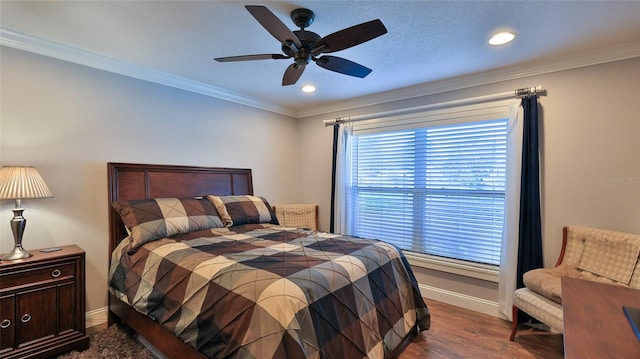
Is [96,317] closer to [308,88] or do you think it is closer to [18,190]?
[18,190]

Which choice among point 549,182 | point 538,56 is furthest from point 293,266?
point 538,56

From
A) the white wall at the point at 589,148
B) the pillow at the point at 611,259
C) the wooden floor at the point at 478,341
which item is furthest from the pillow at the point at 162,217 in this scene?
the pillow at the point at 611,259

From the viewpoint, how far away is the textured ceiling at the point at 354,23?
183 cm

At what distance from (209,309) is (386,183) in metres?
2.68

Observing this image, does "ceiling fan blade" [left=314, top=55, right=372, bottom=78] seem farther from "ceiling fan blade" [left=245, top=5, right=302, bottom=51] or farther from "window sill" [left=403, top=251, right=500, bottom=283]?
"window sill" [left=403, top=251, right=500, bottom=283]

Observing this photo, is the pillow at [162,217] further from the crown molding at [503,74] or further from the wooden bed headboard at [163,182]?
the crown molding at [503,74]


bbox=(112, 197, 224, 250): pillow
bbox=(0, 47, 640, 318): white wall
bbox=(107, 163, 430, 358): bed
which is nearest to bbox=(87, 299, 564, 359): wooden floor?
bbox=(107, 163, 430, 358): bed

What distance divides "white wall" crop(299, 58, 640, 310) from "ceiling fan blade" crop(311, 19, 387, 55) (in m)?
1.95

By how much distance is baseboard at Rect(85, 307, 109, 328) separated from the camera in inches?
102

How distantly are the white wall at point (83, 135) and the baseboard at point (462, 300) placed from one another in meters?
2.99

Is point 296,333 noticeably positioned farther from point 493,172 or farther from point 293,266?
point 493,172

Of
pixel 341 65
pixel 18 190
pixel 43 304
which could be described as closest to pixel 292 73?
pixel 341 65

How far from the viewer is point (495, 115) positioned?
2885 millimetres

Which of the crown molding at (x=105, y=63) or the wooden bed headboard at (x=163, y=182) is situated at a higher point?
the crown molding at (x=105, y=63)
